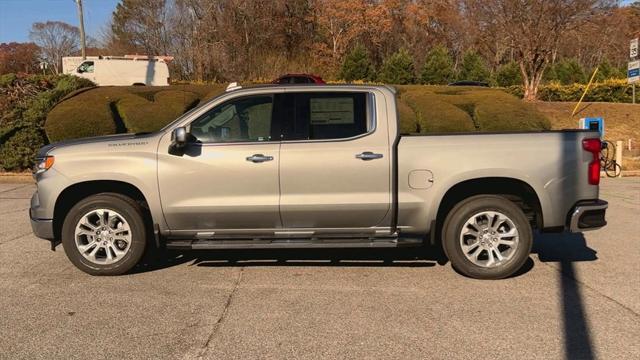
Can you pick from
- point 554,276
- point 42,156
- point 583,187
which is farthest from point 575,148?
point 42,156

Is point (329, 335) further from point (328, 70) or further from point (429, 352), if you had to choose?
point (328, 70)

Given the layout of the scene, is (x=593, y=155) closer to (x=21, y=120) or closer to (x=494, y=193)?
(x=494, y=193)

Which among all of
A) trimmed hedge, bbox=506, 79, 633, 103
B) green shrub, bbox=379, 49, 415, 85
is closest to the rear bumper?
trimmed hedge, bbox=506, 79, 633, 103

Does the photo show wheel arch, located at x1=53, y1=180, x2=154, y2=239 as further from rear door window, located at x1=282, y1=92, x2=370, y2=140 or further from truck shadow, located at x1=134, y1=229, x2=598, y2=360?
rear door window, located at x1=282, y1=92, x2=370, y2=140

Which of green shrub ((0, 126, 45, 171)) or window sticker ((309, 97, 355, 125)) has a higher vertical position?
window sticker ((309, 97, 355, 125))

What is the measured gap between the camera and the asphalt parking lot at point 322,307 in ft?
12.5

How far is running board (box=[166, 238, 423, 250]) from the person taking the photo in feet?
17.1

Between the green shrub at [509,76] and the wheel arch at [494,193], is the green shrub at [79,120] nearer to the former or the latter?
the wheel arch at [494,193]

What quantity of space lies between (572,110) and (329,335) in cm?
2001

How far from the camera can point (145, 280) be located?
17.5ft

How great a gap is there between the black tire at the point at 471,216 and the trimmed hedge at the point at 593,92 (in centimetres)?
2196

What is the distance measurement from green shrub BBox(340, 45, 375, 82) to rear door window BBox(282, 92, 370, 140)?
26.0 meters

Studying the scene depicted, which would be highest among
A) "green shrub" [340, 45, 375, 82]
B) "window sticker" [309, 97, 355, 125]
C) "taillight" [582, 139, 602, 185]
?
"green shrub" [340, 45, 375, 82]

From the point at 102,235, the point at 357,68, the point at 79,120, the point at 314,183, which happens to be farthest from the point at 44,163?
the point at 357,68
